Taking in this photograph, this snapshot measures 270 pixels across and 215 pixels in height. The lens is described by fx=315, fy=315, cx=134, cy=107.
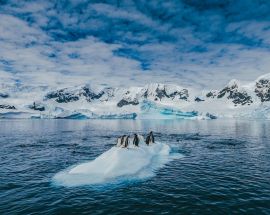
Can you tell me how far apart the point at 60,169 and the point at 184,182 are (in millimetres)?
11531

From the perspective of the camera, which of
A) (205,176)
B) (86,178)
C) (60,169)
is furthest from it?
Result: (60,169)

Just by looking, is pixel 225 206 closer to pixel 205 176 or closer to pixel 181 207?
pixel 181 207

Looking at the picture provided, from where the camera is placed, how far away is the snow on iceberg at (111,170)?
77.2 feet

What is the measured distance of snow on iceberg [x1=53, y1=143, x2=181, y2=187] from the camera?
77.2 feet

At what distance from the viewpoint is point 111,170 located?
25.0 m

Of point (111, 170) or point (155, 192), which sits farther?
point (111, 170)

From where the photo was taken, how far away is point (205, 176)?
85.8 ft

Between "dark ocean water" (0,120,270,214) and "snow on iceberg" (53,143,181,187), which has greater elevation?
"snow on iceberg" (53,143,181,187)

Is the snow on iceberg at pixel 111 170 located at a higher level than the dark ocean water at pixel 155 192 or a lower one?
higher

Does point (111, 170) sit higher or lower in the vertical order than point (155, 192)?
higher

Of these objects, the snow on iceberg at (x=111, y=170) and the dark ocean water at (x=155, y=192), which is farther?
the snow on iceberg at (x=111, y=170)

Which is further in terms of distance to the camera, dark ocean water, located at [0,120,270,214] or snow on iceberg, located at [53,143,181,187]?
snow on iceberg, located at [53,143,181,187]

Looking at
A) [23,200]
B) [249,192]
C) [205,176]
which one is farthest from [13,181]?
[249,192]

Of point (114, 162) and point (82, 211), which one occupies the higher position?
point (114, 162)
